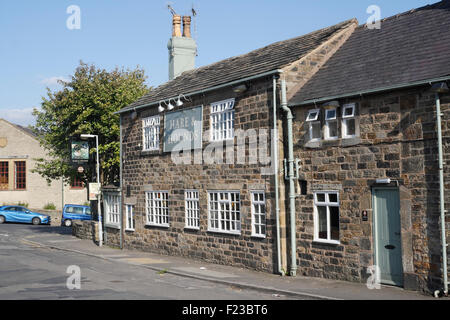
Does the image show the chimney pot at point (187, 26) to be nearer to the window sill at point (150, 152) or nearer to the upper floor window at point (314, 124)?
the window sill at point (150, 152)

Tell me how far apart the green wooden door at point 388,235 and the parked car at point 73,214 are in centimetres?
2857

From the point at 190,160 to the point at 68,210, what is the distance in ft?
71.4

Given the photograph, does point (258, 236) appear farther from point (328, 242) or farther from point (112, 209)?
point (112, 209)

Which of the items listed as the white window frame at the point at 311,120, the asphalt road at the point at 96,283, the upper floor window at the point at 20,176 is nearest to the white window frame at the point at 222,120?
the white window frame at the point at 311,120

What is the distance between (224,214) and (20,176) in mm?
36048

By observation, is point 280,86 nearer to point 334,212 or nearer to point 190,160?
point 334,212

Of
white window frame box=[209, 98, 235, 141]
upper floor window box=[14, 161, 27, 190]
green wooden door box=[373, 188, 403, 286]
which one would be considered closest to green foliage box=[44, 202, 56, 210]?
upper floor window box=[14, 161, 27, 190]

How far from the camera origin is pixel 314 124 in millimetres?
15539

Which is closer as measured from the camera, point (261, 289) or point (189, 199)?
point (261, 289)

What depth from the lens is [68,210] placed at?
3906cm

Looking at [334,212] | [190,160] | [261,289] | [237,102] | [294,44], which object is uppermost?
[294,44]

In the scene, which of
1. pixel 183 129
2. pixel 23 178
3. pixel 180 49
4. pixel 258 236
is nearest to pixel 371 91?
pixel 258 236
